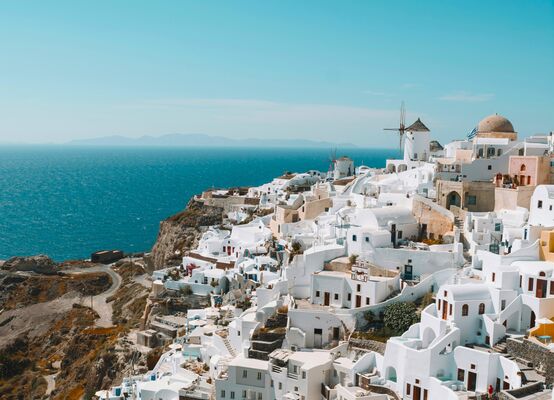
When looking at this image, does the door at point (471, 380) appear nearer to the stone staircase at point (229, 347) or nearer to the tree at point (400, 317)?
the tree at point (400, 317)

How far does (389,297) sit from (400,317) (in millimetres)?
2434

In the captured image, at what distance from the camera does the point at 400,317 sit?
3262 cm

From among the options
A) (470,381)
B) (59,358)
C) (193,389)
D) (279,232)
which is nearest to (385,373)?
(470,381)

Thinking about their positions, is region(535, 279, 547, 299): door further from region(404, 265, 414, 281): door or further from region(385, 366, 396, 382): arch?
region(385, 366, 396, 382): arch

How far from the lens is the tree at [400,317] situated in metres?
32.3

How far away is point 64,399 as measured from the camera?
44.3 m

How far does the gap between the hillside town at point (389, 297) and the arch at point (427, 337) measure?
0.19 ft

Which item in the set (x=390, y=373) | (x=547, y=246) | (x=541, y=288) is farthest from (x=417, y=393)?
(x=547, y=246)

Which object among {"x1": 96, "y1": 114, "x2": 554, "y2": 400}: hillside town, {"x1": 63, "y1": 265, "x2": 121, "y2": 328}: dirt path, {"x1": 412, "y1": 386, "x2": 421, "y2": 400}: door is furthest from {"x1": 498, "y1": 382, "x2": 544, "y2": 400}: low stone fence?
{"x1": 63, "y1": 265, "x2": 121, "y2": 328}: dirt path

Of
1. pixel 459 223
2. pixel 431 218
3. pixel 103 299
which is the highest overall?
pixel 431 218

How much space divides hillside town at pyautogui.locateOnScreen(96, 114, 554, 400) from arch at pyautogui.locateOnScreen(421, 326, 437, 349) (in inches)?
2.2

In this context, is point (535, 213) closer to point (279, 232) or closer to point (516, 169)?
point (516, 169)

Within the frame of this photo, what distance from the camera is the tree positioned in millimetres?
→ 32281

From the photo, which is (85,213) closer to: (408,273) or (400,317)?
(408,273)
